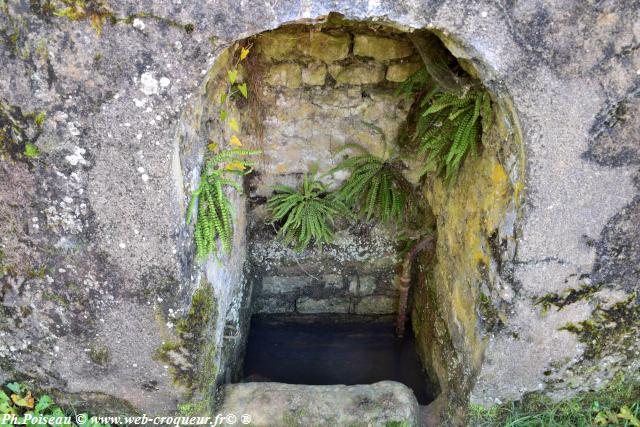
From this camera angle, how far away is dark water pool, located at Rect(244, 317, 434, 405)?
4.88 meters

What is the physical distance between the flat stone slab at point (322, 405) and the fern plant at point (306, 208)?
1335 millimetres

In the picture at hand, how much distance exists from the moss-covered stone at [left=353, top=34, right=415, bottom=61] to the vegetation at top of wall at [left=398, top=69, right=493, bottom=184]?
0.72 feet

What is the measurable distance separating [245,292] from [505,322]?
2443 mm

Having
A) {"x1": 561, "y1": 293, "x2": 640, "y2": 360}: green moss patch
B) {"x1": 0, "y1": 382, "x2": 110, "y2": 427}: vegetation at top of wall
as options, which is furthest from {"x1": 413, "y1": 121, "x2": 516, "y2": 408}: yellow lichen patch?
{"x1": 0, "y1": 382, "x2": 110, "y2": 427}: vegetation at top of wall

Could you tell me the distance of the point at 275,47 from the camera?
12.5 ft

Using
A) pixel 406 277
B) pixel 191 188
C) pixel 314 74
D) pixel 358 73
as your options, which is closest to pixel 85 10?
pixel 191 188

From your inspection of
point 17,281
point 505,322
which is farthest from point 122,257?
point 505,322

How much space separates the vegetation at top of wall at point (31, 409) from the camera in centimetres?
308

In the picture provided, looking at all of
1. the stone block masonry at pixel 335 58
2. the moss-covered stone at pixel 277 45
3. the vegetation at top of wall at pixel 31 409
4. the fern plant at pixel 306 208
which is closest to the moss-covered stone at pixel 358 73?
the stone block masonry at pixel 335 58

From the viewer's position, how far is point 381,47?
3.81 m

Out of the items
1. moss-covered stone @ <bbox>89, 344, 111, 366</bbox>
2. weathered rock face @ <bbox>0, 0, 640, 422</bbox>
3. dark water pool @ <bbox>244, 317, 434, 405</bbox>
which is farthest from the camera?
dark water pool @ <bbox>244, 317, 434, 405</bbox>

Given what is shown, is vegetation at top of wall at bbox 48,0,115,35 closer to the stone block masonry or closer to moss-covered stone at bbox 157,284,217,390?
moss-covered stone at bbox 157,284,217,390

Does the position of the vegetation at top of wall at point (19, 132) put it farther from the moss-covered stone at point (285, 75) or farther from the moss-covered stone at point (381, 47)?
the moss-covered stone at point (381, 47)

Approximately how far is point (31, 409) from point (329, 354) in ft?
9.00
